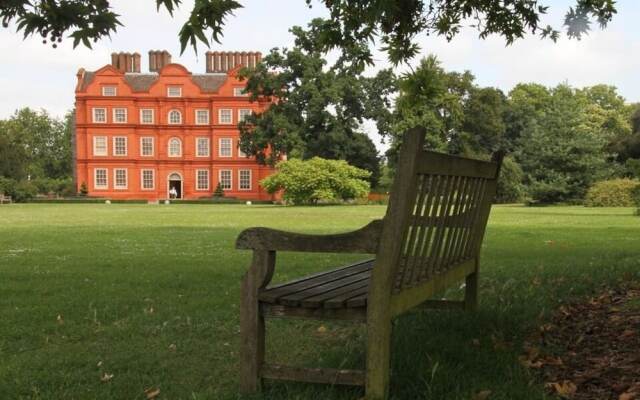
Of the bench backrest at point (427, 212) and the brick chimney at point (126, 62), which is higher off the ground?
the brick chimney at point (126, 62)

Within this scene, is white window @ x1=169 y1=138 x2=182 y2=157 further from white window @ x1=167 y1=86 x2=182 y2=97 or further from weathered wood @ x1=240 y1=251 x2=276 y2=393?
weathered wood @ x1=240 y1=251 x2=276 y2=393

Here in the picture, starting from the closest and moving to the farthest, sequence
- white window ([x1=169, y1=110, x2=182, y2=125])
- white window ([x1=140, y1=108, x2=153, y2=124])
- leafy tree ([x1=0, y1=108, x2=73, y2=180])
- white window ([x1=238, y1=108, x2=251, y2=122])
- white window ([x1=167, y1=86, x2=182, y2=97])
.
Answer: white window ([x1=238, y1=108, x2=251, y2=122]), white window ([x1=167, y1=86, x2=182, y2=97]), white window ([x1=140, y1=108, x2=153, y2=124]), white window ([x1=169, y1=110, x2=182, y2=125]), leafy tree ([x1=0, y1=108, x2=73, y2=180])

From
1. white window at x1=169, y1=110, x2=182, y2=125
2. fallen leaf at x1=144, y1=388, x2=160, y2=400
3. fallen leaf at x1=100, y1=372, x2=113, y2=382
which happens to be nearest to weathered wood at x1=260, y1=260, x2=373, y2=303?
fallen leaf at x1=144, y1=388, x2=160, y2=400

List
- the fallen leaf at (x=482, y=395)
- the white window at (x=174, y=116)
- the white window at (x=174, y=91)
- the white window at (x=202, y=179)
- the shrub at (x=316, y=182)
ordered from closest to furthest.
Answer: the fallen leaf at (x=482, y=395)
the shrub at (x=316, y=182)
the white window at (x=174, y=91)
the white window at (x=174, y=116)
the white window at (x=202, y=179)

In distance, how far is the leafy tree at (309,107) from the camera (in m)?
53.9

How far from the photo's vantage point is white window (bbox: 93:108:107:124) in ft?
213

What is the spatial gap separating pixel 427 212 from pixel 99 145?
216ft

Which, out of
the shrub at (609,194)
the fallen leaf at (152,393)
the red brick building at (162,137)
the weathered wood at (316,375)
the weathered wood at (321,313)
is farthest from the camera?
the red brick building at (162,137)

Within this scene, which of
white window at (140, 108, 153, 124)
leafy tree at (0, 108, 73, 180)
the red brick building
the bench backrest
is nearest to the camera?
the bench backrest

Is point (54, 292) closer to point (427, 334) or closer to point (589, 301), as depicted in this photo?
point (427, 334)

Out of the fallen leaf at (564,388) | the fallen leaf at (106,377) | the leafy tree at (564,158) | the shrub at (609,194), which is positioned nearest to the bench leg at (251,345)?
the fallen leaf at (106,377)

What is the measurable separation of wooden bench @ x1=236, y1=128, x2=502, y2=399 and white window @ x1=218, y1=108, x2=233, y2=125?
6246 centimetres

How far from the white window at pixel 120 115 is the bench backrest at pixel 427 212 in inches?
2527

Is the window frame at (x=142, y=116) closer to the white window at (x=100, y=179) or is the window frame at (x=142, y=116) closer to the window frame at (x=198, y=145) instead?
the window frame at (x=198, y=145)
